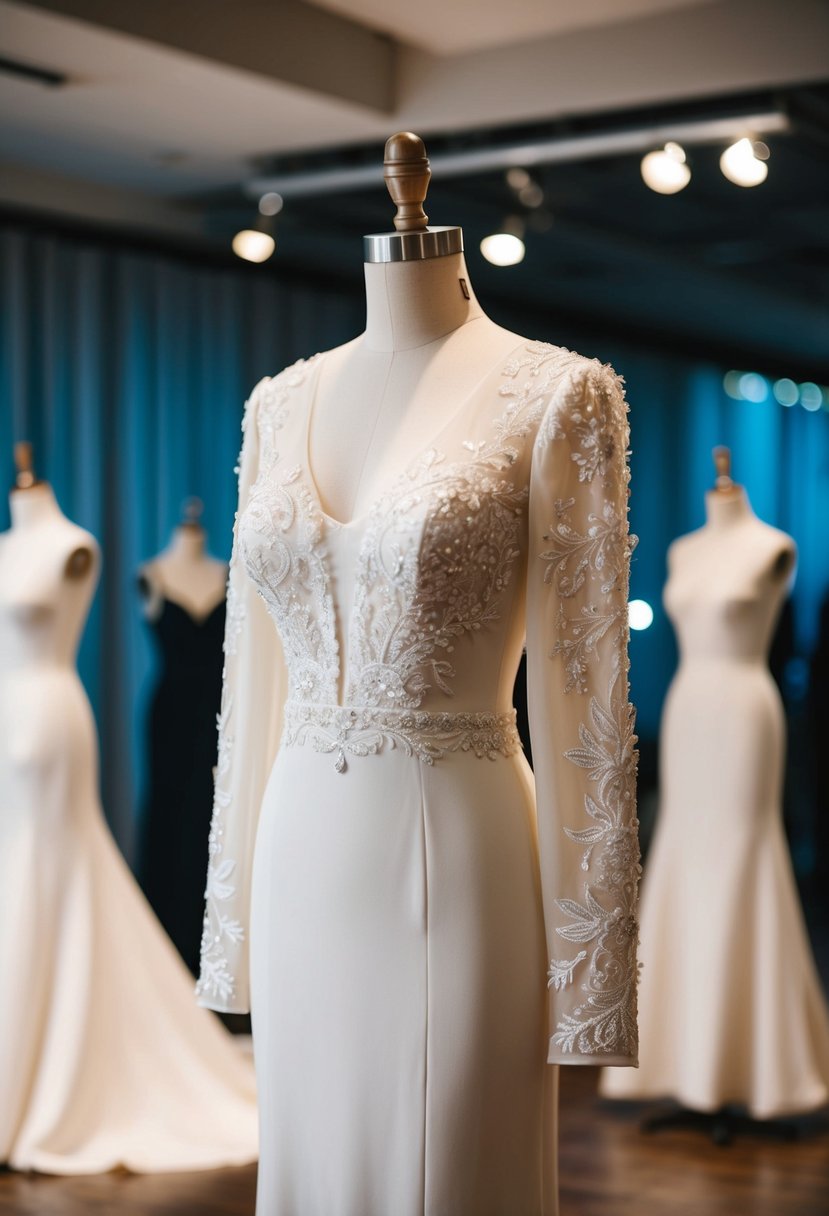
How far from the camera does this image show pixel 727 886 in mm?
4742

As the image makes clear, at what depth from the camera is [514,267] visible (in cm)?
830

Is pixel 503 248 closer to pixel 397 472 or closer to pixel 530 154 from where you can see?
pixel 530 154

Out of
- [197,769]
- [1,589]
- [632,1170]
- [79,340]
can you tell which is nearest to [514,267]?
[79,340]

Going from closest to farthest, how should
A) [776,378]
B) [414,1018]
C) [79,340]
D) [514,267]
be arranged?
[414,1018], [79,340], [514,267], [776,378]

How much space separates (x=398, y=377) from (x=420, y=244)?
0.60 feet

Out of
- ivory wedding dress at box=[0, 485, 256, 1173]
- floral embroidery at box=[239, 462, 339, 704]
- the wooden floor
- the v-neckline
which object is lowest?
the wooden floor

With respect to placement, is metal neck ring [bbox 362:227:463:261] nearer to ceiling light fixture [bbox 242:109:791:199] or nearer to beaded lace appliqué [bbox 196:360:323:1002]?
beaded lace appliqué [bbox 196:360:323:1002]

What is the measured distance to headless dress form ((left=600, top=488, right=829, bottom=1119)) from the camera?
4.65m

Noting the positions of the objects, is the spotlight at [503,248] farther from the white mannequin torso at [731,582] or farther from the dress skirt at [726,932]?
the dress skirt at [726,932]

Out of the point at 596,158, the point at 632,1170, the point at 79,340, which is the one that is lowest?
the point at 632,1170

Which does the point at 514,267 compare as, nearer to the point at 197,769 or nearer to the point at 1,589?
the point at 197,769

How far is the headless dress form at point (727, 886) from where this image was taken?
465 centimetres

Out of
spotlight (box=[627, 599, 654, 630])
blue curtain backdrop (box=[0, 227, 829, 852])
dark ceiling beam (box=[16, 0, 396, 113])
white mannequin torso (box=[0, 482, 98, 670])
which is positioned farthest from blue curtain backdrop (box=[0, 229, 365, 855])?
spotlight (box=[627, 599, 654, 630])

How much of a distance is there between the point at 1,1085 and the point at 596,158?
3.74 metres
